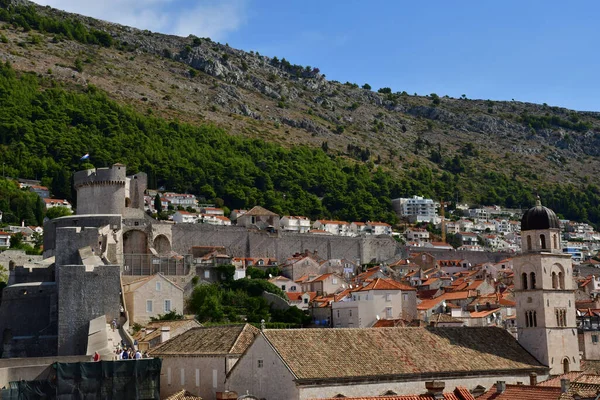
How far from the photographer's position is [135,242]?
60375mm

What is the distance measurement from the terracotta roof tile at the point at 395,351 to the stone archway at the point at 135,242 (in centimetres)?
2768

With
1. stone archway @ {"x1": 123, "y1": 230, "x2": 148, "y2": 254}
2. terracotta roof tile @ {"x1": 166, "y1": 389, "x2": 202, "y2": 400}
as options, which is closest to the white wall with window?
stone archway @ {"x1": 123, "y1": 230, "x2": 148, "y2": 254}

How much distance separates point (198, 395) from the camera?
33750mm

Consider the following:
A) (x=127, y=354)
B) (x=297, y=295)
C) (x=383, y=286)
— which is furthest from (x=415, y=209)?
(x=127, y=354)

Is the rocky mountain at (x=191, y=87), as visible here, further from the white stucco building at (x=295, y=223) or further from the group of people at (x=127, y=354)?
the group of people at (x=127, y=354)

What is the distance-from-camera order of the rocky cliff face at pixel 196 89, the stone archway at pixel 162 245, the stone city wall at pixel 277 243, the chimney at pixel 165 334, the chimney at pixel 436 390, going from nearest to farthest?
the chimney at pixel 436 390
the chimney at pixel 165 334
the stone archway at pixel 162 245
the stone city wall at pixel 277 243
the rocky cliff face at pixel 196 89

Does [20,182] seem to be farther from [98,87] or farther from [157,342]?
[157,342]

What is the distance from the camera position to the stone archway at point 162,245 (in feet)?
208

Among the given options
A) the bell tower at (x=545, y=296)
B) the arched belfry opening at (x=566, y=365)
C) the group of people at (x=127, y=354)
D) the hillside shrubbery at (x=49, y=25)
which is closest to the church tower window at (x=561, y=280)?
the bell tower at (x=545, y=296)

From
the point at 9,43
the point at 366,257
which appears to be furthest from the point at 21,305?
the point at 9,43

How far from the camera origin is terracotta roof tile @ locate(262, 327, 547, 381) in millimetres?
31844

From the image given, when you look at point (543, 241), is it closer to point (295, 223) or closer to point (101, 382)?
point (101, 382)

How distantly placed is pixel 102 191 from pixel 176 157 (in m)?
68.8

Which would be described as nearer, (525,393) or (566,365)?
(525,393)
